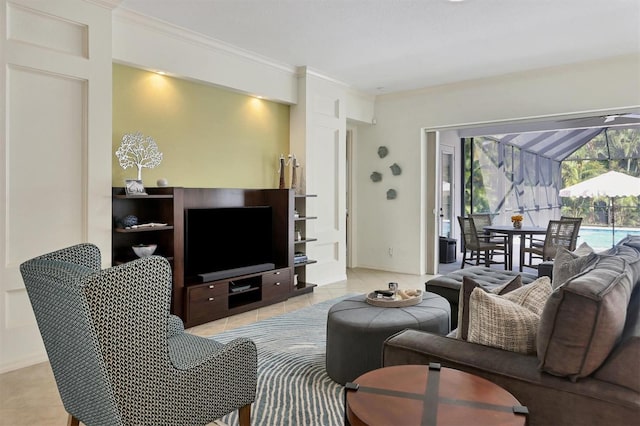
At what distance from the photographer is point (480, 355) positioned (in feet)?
5.65

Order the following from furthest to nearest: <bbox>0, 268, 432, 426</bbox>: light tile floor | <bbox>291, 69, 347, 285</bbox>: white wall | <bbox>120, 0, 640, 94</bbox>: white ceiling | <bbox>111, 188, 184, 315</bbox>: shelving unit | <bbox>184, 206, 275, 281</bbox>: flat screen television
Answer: <bbox>291, 69, 347, 285</bbox>: white wall → <bbox>184, 206, 275, 281</bbox>: flat screen television → <bbox>111, 188, 184, 315</bbox>: shelving unit → <bbox>120, 0, 640, 94</bbox>: white ceiling → <bbox>0, 268, 432, 426</bbox>: light tile floor

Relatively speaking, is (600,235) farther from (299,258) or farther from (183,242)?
(183,242)

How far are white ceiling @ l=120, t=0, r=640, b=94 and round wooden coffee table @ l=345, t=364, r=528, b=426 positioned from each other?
9.97 ft

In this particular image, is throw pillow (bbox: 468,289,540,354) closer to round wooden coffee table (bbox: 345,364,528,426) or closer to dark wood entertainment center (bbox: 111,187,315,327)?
round wooden coffee table (bbox: 345,364,528,426)

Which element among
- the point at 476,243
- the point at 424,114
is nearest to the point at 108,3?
the point at 424,114

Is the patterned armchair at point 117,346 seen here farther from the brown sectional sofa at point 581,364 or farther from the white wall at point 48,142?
the white wall at point 48,142

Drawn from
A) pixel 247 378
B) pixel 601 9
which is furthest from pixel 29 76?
pixel 601 9

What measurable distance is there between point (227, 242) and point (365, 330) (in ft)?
7.38

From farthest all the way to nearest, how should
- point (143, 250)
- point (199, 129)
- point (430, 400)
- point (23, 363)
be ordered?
point (199, 129) < point (143, 250) < point (23, 363) < point (430, 400)

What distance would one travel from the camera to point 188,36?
13.9ft

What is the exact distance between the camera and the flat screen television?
13.7 feet

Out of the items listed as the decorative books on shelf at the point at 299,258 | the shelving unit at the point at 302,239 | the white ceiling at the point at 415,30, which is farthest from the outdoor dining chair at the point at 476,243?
the decorative books on shelf at the point at 299,258

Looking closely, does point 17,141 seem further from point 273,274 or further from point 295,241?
point 295,241

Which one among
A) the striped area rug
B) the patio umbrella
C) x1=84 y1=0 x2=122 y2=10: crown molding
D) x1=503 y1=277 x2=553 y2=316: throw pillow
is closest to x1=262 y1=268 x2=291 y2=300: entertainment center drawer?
the striped area rug
